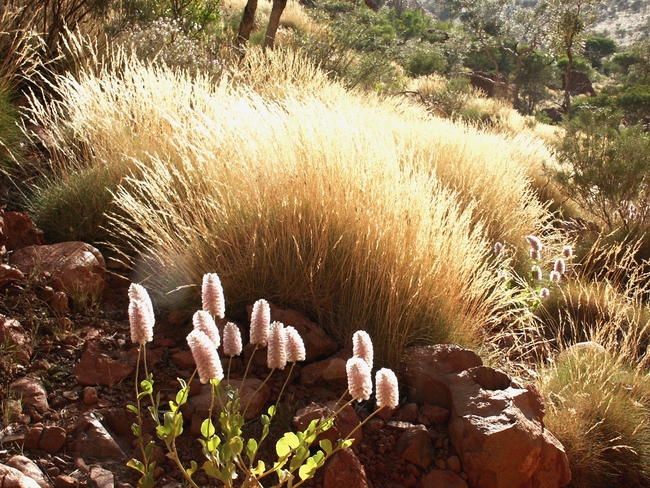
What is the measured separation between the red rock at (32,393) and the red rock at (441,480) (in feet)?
4.41

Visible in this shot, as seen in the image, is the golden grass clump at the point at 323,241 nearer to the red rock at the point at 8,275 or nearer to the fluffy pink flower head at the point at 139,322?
the red rock at the point at 8,275

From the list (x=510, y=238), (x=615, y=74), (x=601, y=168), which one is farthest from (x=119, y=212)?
(x=615, y=74)

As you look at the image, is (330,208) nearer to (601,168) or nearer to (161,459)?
(161,459)

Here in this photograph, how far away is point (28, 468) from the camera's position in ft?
5.98

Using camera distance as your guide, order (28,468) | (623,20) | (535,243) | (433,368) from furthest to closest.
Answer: (623,20) → (535,243) → (433,368) → (28,468)

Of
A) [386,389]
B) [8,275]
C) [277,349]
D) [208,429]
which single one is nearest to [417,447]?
[386,389]

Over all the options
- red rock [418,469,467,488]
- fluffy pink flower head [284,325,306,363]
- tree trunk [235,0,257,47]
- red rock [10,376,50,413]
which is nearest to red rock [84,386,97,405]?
red rock [10,376,50,413]

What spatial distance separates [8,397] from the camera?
2096mm

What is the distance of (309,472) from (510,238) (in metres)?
3.91

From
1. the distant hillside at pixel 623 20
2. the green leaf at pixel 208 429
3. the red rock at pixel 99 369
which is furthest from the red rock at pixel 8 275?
the distant hillside at pixel 623 20

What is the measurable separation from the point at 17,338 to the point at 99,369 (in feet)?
1.09

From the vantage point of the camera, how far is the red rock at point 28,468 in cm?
181

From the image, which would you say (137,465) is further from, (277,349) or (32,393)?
(32,393)

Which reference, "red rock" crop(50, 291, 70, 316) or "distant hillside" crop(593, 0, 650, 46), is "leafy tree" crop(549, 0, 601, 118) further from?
"distant hillside" crop(593, 0, 650, 46)
